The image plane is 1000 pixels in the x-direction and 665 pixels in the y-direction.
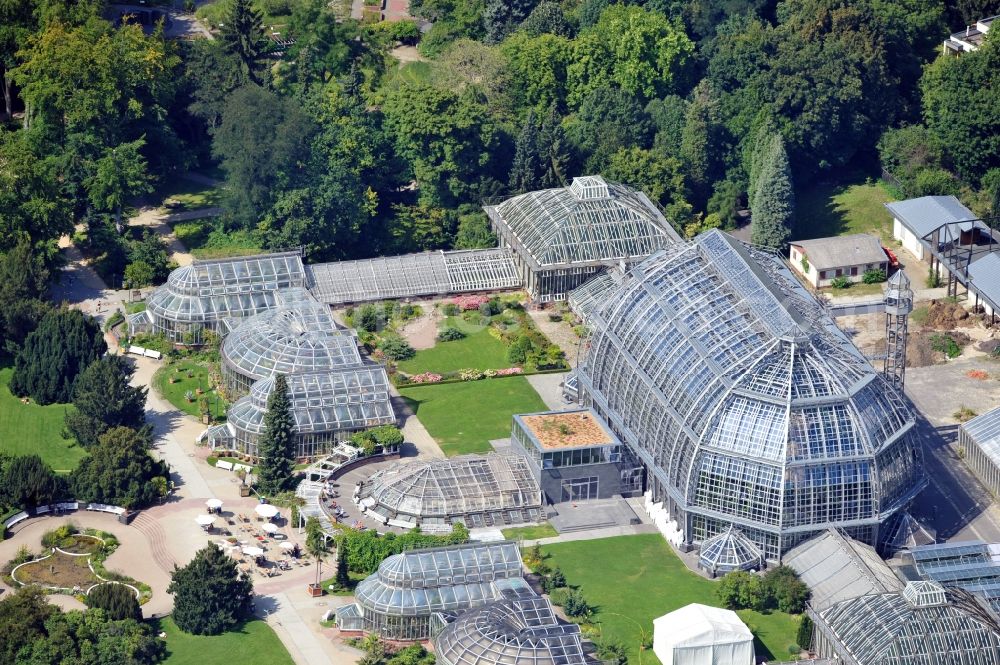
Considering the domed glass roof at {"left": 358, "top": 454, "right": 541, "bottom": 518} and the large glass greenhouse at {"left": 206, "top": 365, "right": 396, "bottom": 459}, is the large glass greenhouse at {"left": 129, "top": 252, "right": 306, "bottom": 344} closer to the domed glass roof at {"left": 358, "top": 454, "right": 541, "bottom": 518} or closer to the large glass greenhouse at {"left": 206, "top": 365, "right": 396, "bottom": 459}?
the large glass greenhouse at {"left": 206, "top": 365, "right": 396, "bottom": 459}

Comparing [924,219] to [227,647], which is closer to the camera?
[227,647]

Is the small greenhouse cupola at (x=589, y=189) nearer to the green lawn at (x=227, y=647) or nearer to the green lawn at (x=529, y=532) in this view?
the green lawn at (x=529, y=532)

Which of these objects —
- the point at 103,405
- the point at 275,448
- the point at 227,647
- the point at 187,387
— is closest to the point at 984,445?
the point at 275,448

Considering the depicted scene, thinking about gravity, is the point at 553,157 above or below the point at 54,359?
above

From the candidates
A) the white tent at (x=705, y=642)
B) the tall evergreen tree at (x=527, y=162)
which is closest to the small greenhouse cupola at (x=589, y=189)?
the tall evergreen tree at (x=527, y=162)

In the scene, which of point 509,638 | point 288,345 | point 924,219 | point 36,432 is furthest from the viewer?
point 924,219

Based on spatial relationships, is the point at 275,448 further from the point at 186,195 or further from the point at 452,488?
the point at 186,195

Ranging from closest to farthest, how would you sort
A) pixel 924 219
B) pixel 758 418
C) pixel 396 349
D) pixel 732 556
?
pixel 732 556 < pixel 758 418 < pixel 396 349 < pixel 924 219
